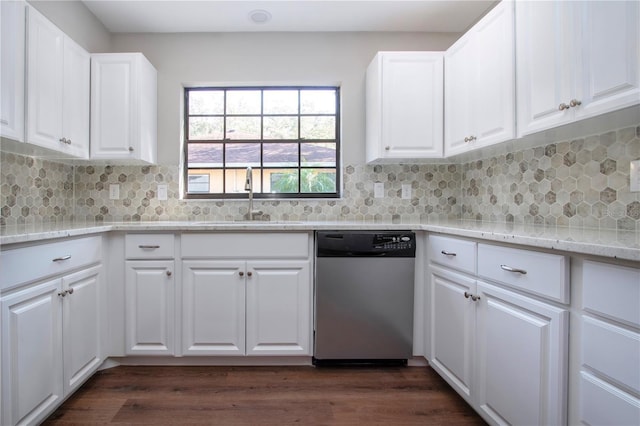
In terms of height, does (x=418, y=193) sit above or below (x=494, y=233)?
above

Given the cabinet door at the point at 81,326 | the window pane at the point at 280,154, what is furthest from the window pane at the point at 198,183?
the cabinet door at the point at 81,326

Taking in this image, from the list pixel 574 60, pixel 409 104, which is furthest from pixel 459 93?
pixel 574 60

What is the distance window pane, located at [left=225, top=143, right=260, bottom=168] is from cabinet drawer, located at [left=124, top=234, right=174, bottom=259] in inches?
37.7

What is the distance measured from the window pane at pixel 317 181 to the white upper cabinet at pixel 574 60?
57.1 inches

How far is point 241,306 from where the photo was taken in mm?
1959

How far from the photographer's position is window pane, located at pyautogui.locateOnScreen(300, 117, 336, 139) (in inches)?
106

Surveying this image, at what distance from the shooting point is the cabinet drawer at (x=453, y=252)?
155 centimetres

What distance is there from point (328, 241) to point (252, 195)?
2.93ft

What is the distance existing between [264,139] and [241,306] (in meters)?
1.42

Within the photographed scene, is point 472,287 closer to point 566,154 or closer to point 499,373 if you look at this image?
point 499,373

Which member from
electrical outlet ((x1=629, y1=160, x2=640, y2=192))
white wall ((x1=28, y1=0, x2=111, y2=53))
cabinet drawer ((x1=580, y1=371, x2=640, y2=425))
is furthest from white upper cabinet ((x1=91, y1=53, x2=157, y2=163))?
electrical outlet ((x1=629, y1=160, x2=640, y2=192))

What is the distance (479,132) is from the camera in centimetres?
189

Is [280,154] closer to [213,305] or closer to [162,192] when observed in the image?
[162,192]

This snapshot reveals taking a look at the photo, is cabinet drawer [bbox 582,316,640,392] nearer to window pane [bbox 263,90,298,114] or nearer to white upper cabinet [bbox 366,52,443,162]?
white upper cabinet [bbox 366,52,443,162]
